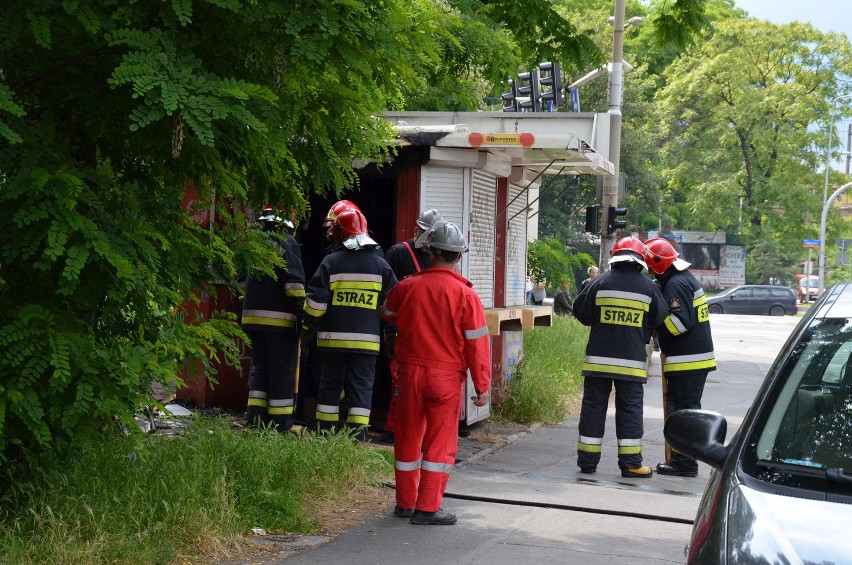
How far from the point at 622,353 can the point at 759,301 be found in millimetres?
40055

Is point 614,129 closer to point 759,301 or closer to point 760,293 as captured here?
point 759,301

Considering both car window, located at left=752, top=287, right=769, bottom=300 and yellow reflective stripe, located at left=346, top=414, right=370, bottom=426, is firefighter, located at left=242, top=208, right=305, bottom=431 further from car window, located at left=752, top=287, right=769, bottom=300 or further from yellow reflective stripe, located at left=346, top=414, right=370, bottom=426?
car window, located at left=752, top=287, right=769, bottom=300

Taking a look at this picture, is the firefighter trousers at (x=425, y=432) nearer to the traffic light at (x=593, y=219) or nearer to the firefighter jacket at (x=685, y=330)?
the firefighter jacket at (x=685, y=330)

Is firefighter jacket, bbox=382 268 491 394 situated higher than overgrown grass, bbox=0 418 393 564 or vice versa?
firefighter jacket, bbox=382 268 491 394

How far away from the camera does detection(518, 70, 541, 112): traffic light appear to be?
21.2m

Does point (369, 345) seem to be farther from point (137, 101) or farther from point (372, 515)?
point (137, 101)

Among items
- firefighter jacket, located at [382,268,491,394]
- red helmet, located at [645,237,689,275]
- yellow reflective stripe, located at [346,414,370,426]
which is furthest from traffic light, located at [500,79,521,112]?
firefighter jacket, located at [382,268,491,394]

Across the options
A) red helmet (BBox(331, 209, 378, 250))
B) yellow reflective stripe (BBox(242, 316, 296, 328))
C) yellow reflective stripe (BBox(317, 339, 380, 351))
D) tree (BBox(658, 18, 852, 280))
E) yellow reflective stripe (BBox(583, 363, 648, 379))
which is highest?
tree (BBox(658, 18, 852, 280))

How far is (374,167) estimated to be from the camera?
33.0 feet

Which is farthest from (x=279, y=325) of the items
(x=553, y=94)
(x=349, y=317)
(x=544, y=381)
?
(x=553, y=94)

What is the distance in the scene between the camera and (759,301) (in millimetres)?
46812

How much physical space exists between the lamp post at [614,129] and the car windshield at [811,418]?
1452cm

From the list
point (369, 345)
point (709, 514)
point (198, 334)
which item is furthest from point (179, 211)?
point (709, 514)

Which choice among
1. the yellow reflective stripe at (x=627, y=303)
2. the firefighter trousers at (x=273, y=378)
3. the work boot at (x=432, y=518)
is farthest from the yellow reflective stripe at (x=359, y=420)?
the yellow reflective stripe at (x=627, y=303)
